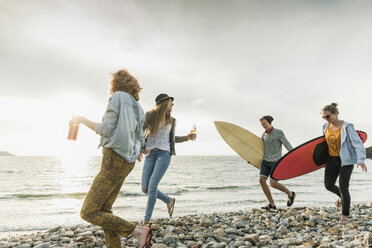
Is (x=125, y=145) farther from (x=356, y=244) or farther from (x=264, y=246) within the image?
(x=356, y=244)

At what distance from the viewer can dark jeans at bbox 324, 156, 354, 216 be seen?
4.46 m

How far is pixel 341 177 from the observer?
14.7ft

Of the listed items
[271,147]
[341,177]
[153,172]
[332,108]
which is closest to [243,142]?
[271,147]

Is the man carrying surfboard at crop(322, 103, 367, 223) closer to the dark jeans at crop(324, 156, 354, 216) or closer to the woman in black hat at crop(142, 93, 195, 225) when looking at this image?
the dark jeans at crop(324, 156, 354, 216)

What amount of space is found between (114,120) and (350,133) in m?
4.19

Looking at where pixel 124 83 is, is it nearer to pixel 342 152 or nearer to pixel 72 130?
pixel 72 130

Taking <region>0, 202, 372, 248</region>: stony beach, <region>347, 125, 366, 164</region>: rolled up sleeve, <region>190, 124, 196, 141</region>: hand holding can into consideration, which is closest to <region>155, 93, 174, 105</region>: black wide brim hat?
<region>190, 124, 196, 141</region>: hand holding can

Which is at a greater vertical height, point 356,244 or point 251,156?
point 251,156

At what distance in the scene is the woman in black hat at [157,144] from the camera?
13.5 ft

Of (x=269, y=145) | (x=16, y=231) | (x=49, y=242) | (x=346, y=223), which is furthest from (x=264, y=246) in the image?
(x=16, y=231)

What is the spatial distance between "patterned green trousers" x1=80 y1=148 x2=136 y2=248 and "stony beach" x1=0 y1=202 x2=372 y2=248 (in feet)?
4.16

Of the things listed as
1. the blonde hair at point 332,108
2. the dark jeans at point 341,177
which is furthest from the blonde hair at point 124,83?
the dark jeans at point 341,177

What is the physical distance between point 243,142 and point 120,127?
507 cm

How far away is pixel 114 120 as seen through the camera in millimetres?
2475
